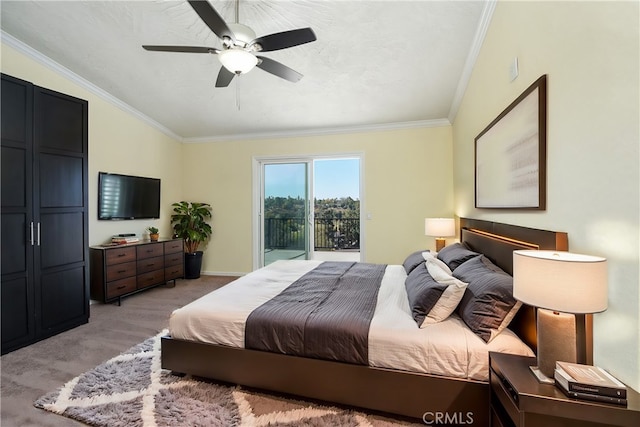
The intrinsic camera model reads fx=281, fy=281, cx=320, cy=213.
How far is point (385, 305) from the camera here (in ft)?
6.69

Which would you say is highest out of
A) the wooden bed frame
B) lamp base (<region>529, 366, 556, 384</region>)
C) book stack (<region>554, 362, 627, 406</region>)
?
book stack (<region>554, 362, 627, 406</region>)

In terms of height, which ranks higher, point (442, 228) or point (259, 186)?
point (259, 186)

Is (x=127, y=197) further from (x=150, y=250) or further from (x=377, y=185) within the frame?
(x=377, y=185)

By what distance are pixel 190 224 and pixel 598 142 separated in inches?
210

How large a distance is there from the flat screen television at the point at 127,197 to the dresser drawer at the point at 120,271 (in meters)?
0.77

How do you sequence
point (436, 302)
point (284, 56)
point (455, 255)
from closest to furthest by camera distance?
1. point (436, 302)
2. point (455, 255)
3. point (284, 56)

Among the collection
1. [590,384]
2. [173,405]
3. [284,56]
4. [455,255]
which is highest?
[284,56]

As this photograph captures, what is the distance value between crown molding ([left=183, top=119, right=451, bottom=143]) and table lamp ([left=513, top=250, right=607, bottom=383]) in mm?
3751

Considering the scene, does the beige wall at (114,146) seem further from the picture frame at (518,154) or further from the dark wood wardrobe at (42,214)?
the picture frame at (518,154)

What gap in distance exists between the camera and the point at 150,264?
4.20 m

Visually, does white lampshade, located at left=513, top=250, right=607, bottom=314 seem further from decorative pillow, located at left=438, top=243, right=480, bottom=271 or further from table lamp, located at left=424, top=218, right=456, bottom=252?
table lamp, located at left=424, top=218, right=456, bottom=252

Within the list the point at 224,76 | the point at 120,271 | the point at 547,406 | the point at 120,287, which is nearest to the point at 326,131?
the point at 224,76

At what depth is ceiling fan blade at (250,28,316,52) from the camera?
194 cm

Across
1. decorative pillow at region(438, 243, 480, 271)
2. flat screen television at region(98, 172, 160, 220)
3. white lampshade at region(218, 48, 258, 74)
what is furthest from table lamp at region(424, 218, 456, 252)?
flat screen television at region(98, 172, 160, 220)
